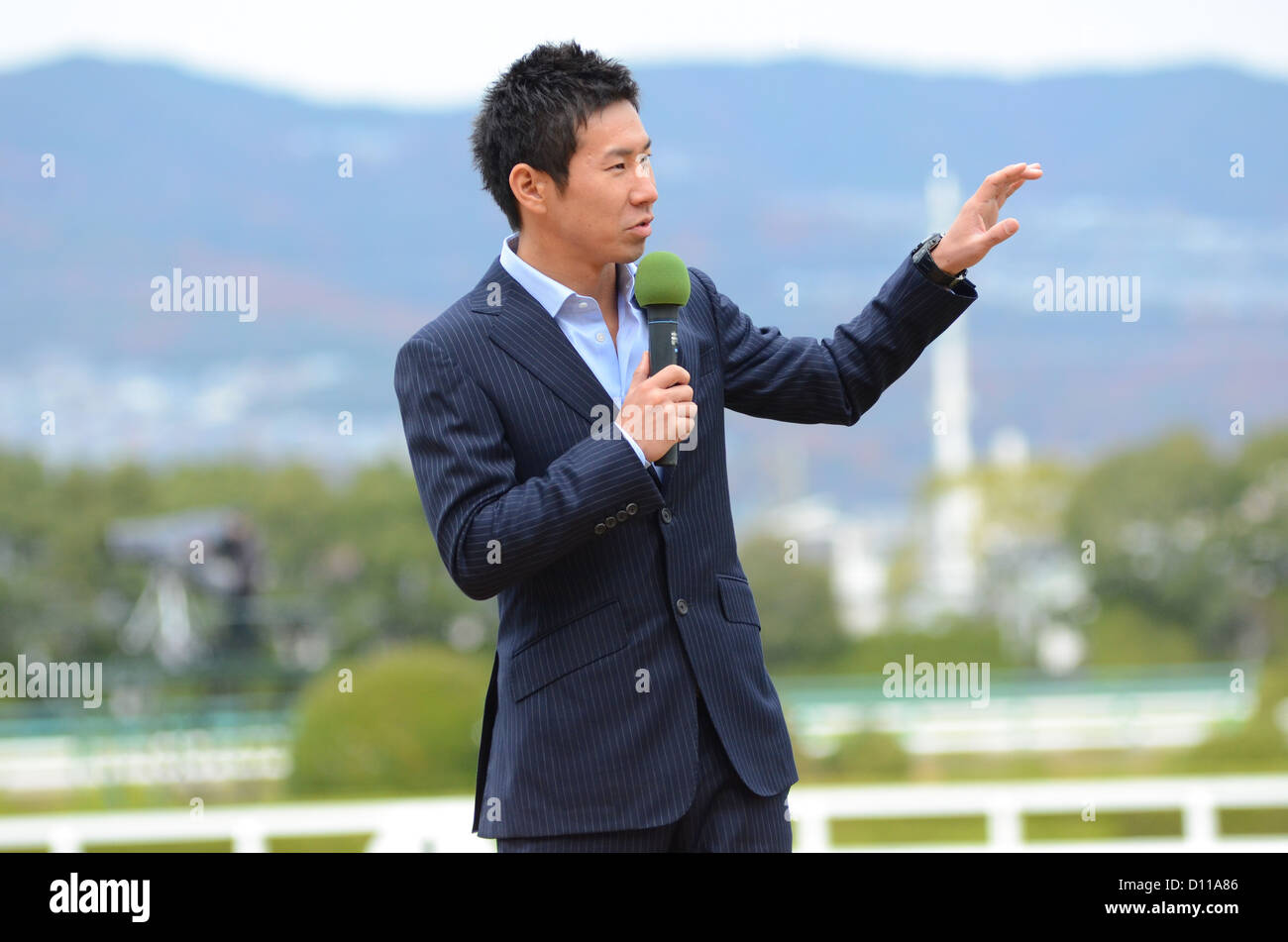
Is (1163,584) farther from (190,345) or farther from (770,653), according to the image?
(190,345)

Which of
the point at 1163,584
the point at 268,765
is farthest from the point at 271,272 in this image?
the point at 268,765

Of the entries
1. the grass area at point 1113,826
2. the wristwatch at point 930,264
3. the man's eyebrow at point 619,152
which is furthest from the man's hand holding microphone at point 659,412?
the grass area at point 1113,826

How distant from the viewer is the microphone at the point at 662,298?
2.22 meters

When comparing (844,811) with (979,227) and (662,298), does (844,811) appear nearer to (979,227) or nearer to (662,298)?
(979,227)

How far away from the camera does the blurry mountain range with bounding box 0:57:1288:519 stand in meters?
55.7

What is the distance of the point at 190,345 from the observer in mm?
65500

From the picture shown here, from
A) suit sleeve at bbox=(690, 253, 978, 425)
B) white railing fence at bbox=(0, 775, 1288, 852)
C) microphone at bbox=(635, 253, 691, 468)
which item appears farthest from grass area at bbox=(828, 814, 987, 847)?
microphone at bbox=(635, 253, 691, 468)

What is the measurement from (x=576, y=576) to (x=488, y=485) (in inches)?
7.4

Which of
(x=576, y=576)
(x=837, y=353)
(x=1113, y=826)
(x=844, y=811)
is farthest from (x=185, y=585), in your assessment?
(x=576, y=576)

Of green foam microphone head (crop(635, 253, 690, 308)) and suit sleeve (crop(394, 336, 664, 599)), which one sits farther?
green foam microphone head (crop(635, 253, 690, 308))

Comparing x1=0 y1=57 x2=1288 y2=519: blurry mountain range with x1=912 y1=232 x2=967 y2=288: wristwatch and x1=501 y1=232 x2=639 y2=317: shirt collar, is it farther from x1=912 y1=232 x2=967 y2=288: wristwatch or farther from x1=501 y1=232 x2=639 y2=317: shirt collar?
x1=501 y1=232 x2=639 y2=317: shirt collar

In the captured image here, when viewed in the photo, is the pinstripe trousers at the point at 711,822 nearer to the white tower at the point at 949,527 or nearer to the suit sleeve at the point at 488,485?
the suit sleeve at the point at 488,485
